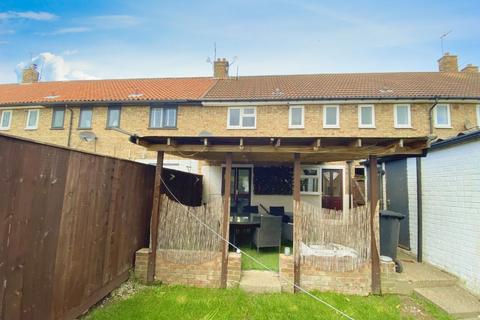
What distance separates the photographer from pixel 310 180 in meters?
11.5

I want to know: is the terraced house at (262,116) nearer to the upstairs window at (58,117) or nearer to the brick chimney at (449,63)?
the upstairs window at (58,117)

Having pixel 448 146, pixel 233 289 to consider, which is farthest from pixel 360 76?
pixel 233 289

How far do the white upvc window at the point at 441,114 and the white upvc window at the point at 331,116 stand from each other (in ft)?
14.9

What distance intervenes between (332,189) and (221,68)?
34.9 feet

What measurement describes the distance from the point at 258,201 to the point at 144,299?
25.1 ft

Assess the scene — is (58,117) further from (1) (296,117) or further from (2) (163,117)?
(1) (296,117)

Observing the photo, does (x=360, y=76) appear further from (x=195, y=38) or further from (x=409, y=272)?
(x=409, y=272)

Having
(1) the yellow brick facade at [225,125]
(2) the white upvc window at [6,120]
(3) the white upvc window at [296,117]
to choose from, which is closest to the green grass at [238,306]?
(1) the yellow brick facade at [225,125]

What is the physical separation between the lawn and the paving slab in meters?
0.17

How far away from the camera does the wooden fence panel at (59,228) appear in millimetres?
2359

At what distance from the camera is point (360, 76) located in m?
15.8

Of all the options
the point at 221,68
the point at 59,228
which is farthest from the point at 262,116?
the point at 59,228

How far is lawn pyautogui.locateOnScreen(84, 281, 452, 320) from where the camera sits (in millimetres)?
3836

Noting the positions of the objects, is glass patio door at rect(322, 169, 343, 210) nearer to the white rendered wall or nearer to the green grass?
the white rendered wall
